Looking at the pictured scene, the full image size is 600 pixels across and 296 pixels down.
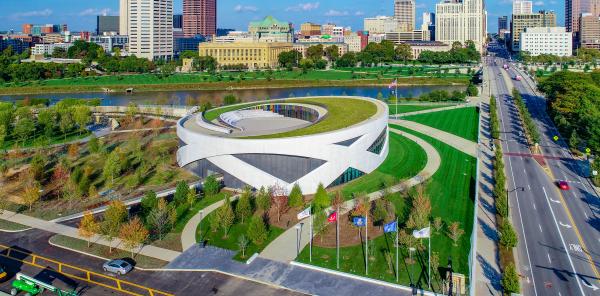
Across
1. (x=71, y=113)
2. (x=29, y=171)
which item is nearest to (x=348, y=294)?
(x=29, y=171)

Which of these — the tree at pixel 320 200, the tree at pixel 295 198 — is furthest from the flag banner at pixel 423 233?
the tree at pixel 295 198

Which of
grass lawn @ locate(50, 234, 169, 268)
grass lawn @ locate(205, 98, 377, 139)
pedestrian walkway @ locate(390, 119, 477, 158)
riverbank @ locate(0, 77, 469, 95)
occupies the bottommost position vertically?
grass lawn @ locate(50, 234, 169, 268)

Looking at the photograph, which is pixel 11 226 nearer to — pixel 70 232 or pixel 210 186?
pixel 70 232

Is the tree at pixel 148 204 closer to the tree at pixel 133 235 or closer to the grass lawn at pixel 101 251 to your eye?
the tree at pixel 133 235

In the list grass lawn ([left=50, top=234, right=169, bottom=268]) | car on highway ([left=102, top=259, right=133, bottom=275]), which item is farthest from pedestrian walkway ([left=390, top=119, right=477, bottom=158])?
car on highway ([left=102, top=259, right=133, bottom=275])

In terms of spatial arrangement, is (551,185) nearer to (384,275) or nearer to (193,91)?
(384,275)

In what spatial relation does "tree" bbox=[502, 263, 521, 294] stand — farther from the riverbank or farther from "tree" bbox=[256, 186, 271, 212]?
the riverbank

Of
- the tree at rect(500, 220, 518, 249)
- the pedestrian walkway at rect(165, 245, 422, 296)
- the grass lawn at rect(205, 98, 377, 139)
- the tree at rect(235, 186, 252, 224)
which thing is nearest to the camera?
the pedestrian walkway at rect(165, 245, 422, 296)
